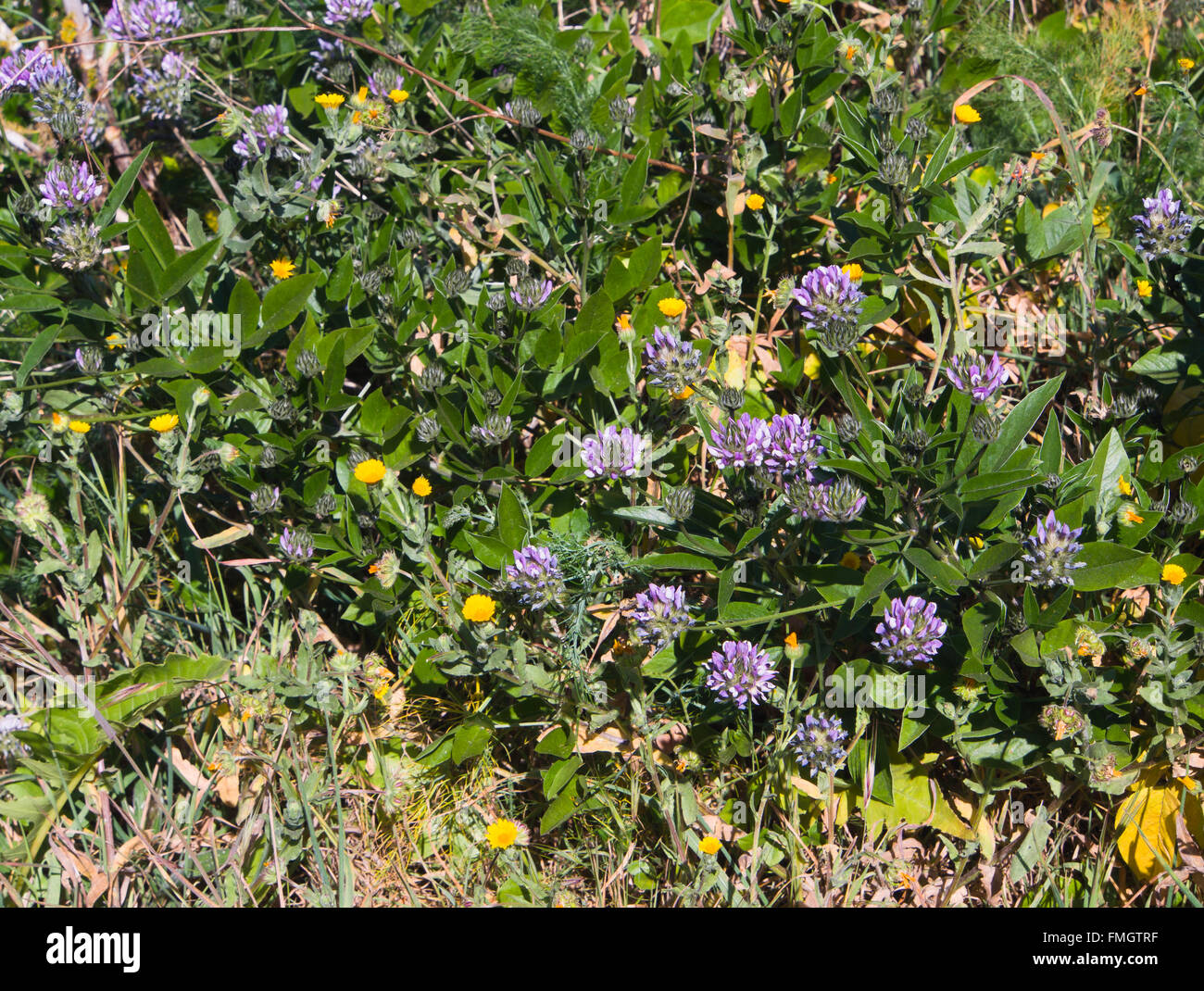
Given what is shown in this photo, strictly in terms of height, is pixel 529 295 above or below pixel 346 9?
below

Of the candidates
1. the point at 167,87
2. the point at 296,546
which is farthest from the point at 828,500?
the point at 167,87

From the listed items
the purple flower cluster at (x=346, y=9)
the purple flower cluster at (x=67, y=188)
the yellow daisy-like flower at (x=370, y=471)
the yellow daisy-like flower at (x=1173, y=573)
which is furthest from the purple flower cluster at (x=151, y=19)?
the yellow daisy-like flower at (x=1173, y=573)

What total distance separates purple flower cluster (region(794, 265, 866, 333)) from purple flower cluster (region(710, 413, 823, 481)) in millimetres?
307

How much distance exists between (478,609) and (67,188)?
4.71 ft

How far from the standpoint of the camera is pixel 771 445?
2.08m

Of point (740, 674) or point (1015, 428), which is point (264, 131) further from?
point (1015, 428)

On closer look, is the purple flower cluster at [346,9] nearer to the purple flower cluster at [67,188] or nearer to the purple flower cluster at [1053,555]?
the purple flower cluster at [67,188]

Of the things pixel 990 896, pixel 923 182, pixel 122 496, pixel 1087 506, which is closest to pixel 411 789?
pixel 122 496

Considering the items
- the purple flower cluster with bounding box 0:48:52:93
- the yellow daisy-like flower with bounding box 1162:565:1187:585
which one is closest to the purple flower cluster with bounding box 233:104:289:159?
the purple flower cluster with bounding box 0:48:52:93

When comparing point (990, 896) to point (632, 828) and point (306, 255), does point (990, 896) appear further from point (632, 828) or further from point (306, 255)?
point (306, 255)

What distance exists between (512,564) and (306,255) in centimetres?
111

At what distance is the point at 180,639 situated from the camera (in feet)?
8.77

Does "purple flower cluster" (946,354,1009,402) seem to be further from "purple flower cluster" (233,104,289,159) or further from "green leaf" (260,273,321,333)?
"purple flower cluster" (233,104,289,159)

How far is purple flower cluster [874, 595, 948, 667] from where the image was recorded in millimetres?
2037
